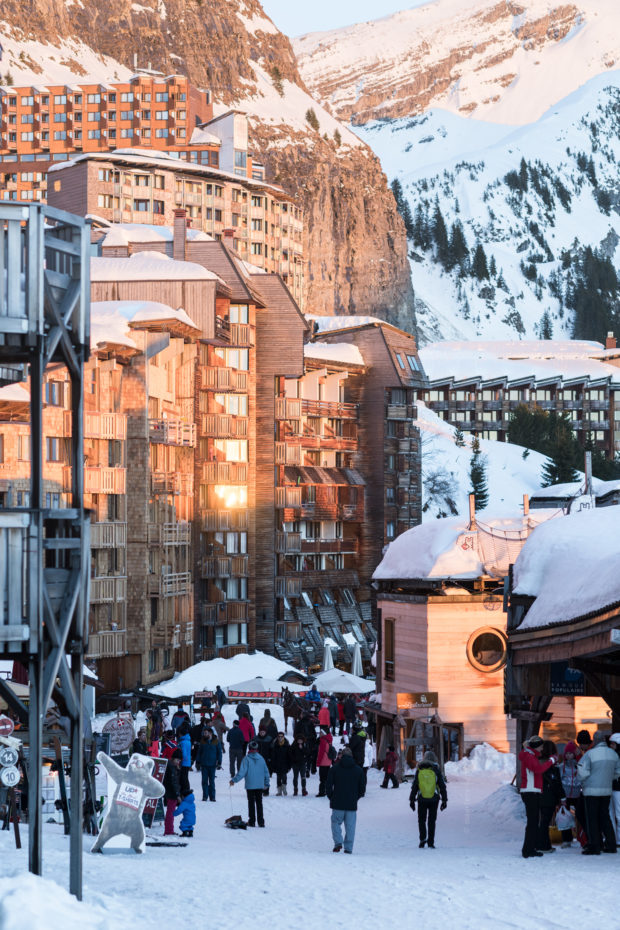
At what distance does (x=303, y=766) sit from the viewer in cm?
2905

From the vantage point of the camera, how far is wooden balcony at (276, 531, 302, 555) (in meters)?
72.7

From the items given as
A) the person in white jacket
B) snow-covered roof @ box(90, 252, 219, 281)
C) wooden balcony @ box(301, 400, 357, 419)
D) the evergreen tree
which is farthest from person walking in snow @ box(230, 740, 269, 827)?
the evergreen tree

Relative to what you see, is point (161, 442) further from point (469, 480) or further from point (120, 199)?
point (469, 480)

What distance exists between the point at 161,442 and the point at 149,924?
45.3 meters

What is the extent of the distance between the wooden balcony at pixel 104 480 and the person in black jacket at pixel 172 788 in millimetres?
32769

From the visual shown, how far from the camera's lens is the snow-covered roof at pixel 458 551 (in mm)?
34594

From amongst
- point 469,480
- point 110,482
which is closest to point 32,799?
point 110,482

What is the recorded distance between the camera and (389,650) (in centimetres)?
3706

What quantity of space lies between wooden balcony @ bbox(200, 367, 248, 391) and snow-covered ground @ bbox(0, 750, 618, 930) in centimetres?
4507

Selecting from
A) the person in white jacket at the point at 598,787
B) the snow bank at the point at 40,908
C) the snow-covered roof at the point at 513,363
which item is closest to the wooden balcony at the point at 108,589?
the person in white jacket at the point at 598,787

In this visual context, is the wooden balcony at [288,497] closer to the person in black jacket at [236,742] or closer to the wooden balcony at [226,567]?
the wooden balcony at [226,567]

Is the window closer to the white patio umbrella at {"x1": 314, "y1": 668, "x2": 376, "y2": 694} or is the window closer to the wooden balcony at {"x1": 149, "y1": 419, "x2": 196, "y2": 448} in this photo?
the white patio umbrella at {"x1": 314, "y1": 668, "x2": 376, "y2": 694}

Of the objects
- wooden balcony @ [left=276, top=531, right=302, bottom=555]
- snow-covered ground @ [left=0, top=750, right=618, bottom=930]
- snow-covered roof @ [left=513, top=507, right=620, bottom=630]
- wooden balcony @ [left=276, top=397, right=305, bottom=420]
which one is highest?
wooden balcony @ [left=276, top=397, right=305, bottom=420]

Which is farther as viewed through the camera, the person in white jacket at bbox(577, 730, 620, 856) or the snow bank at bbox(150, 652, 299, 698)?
the snow bank at bbox(150, 652, 299, 698)
